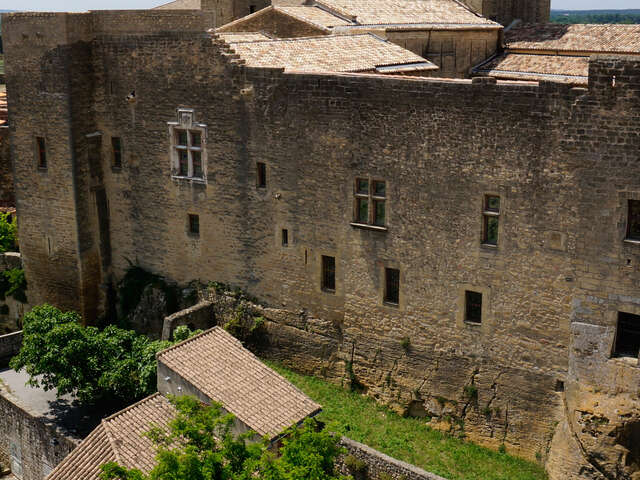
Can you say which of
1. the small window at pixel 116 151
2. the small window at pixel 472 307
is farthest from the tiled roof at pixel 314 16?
the small window at pixel 472 307

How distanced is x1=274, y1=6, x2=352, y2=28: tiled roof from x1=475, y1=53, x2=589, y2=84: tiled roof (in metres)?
7.12

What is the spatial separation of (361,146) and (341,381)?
22.3 feet

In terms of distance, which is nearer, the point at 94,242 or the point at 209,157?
the point at 209,157

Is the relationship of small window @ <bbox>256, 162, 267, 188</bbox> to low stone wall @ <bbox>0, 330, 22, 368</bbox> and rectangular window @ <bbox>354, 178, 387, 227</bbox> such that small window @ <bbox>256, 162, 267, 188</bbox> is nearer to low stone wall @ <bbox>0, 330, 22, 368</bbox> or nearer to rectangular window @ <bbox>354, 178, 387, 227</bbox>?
rectangular window @ <bbox>354, 178, 387, 227</bbox>

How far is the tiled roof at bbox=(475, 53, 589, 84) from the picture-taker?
32.1 m

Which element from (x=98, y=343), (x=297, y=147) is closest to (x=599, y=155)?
(x=297, y=147)

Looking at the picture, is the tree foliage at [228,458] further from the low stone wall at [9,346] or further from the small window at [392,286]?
the low stone wall at [9,346]

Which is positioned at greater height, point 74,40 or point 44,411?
point 74,40

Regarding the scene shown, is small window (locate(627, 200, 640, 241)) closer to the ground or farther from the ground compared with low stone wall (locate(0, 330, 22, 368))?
farther from the ground

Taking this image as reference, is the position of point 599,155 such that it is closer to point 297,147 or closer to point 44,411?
point 297,147

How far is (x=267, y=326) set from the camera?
1014 inches

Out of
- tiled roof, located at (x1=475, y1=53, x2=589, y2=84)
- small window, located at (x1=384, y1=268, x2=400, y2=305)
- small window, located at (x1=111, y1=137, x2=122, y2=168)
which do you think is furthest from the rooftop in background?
tiled roof, located at (x1=475, y1=53, x2=589, y2=84)

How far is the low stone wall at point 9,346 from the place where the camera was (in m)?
29.6

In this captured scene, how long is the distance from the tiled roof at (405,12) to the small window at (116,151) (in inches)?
365
